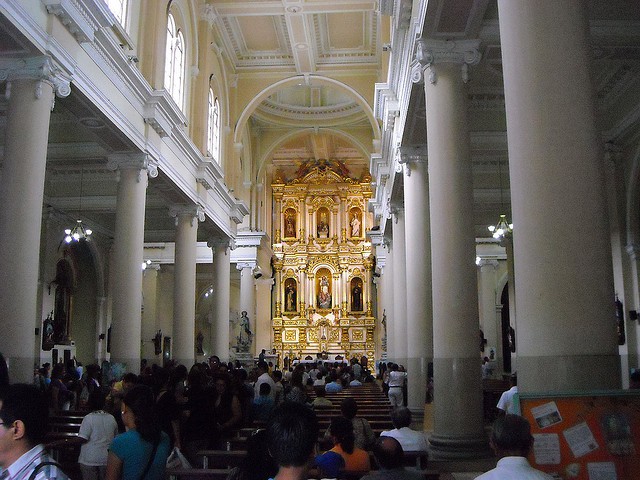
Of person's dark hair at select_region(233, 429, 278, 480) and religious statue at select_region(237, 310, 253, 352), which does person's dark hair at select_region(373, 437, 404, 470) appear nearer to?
person's dark hair at select_region(233, 429, 278, 480)

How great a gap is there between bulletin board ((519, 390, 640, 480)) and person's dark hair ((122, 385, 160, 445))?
2.24 metres

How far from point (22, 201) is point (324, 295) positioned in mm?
27839

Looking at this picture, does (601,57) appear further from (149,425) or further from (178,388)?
(149,425)

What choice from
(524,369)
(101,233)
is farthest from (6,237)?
(101,233)

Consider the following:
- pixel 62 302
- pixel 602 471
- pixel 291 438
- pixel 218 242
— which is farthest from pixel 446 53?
pixel 62 302

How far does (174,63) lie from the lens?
17.2m

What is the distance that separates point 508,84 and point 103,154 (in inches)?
491

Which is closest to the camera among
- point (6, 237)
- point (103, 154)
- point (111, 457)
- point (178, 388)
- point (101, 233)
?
point (111, 457)

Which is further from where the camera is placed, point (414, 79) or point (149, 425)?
point (414, 79)

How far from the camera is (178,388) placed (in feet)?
26.6

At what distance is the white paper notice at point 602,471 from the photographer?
3262 millimetres

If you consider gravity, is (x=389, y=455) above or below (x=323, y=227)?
below

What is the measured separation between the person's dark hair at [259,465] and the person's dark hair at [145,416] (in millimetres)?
1096

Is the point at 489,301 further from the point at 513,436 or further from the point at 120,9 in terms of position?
the point at 513,436
